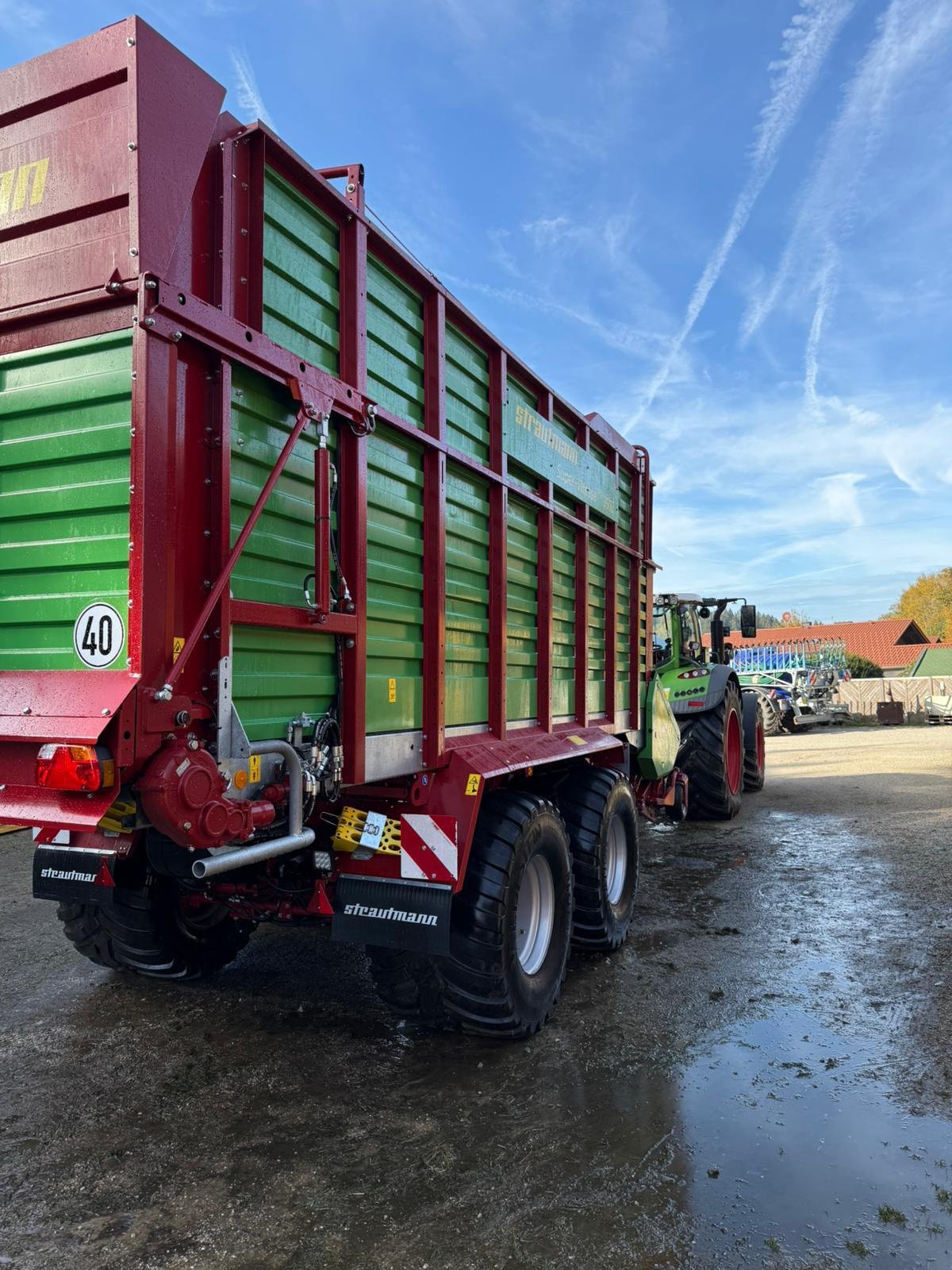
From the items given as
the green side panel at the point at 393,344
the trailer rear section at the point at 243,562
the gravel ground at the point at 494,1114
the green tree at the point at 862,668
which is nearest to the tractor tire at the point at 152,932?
the trailer rear section at the point at 243,562

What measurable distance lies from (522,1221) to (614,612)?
13.7 feet

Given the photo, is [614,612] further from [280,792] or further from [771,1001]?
[280,792]

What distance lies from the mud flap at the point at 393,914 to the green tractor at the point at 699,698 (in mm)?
5846

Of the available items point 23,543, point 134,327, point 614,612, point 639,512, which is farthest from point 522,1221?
point 639,512

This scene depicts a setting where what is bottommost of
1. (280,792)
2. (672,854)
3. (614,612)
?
(672,854)

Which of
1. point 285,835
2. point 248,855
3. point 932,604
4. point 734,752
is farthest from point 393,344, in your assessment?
point 932,604

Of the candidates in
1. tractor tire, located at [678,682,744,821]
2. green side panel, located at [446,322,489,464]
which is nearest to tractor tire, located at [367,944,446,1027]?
green side panel, located at [446,322,489,464]

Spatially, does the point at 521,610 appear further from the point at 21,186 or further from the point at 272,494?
the point at 21,186

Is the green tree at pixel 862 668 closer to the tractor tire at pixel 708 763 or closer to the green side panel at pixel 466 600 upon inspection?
the tractor tire at pixel 708 763

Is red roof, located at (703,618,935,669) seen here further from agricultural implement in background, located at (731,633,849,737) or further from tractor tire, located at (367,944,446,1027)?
tractor tire, located at (367,944,446,1027)

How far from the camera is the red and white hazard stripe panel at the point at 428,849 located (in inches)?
135

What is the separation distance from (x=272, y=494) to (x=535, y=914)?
7.74ft

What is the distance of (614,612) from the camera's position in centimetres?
621

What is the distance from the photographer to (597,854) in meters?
4.79
